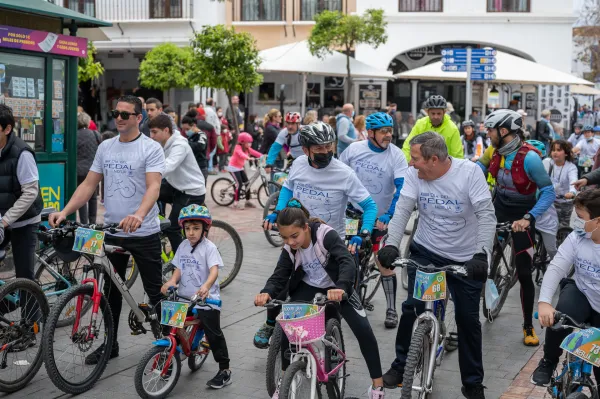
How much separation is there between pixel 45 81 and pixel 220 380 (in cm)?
549

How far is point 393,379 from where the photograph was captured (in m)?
5.36

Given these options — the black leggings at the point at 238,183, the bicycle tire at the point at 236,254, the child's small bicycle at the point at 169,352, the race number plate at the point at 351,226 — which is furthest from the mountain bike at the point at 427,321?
the black leggings at the point at 238,183

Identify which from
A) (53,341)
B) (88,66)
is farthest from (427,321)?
(88,66)

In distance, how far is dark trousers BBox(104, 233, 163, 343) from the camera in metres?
6.05

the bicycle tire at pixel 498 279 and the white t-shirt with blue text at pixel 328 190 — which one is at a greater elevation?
the white t-shirt with blue text at pixel 328 190

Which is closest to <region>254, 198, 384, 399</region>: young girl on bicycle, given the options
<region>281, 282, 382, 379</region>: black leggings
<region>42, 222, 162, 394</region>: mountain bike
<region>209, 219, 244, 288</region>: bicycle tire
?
<region>281, 282, 382, 379</region>: black leggings

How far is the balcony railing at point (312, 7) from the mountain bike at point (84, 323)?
27874mm

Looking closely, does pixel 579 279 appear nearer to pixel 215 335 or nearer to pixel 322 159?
pixel 322 159

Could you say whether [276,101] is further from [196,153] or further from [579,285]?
[579,285]

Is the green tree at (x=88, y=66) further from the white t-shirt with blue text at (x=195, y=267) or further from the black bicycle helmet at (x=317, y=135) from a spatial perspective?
the black bicycle helmet at (x=317, y=135)

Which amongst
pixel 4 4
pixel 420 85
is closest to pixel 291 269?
pixel 4 4

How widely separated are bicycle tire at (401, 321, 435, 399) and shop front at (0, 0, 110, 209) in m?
6.16

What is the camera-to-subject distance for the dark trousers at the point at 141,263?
605cm

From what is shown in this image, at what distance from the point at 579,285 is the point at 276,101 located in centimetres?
2755
